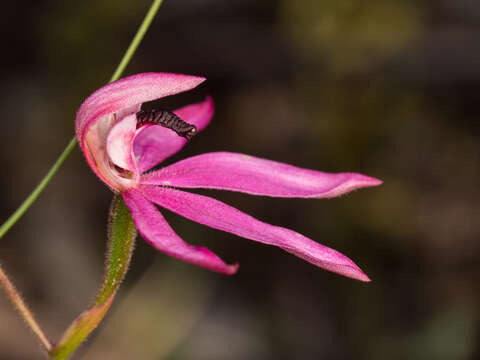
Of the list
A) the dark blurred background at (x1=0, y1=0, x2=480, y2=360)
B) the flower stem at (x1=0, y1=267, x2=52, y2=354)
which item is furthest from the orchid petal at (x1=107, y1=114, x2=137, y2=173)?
the dark blurred background at (x1=0, y1=0, x2=480, y2=360)

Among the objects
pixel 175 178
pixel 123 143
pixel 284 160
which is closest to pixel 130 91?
pixel 123 143

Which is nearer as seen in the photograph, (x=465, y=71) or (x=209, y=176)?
(x=209, y=176)

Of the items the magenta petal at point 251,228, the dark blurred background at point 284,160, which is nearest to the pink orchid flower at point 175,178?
the magenta petal at point 251,228

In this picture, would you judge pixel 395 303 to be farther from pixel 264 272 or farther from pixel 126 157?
pixel 126 157

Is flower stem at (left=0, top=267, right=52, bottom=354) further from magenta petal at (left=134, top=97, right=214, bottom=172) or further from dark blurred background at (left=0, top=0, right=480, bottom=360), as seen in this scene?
dark blurred background at (left=0, top=0, right=480, bottom=360)

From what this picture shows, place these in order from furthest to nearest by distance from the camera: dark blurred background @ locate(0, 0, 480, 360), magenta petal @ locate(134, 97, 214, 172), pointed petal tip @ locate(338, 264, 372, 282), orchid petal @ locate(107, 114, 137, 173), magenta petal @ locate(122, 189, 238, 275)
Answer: dark blurred background @ locate(0, 0, 480, 360)
magenta petal @ locate(134, 97, 214, 172)
orchid petal @ locate(107, 114, 137, 173)
pointed petal tip @ locate(338, 264, 372, 282)
magenta petal @ locate(122, 189, 238, 275)

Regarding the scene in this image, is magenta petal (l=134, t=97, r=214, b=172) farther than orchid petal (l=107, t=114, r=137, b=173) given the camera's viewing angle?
Yes

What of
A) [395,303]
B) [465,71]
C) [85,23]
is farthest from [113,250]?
[465,71]
